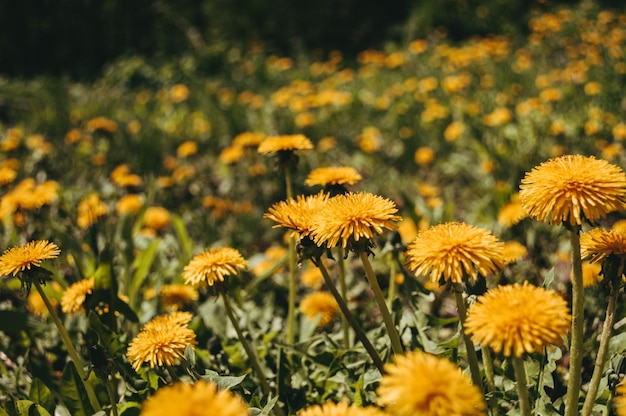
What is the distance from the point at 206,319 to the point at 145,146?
8.33 feet

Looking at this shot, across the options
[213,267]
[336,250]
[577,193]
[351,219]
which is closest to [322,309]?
[336,250]

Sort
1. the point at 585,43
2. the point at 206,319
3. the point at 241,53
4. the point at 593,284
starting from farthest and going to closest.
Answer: the point at 241,53, the point at 585,43, the point at 206,319, the point at 593,284

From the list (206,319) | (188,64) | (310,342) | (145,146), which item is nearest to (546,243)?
(310,342)

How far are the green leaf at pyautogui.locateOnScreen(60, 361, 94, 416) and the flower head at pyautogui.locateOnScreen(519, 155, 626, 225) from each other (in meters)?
1.35

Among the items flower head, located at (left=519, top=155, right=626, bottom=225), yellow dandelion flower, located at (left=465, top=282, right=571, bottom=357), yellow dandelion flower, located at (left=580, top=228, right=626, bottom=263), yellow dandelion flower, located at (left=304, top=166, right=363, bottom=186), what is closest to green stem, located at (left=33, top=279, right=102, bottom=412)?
yellow dandelion flower, located at (left=304, top=166, right=363, bottom=186)

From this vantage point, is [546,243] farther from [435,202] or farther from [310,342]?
[310,342]

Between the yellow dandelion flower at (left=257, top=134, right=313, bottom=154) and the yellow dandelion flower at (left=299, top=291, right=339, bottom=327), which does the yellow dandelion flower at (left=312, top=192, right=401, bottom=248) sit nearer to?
the yellow dandelion flower at (left=257, top=134, right=313, bottom=154)

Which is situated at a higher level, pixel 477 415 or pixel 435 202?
pixel 435 202

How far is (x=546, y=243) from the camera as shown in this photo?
8.36 feet

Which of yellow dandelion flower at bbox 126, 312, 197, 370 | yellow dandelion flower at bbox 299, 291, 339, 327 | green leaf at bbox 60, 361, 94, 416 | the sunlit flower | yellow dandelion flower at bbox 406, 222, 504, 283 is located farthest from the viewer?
the sunlit flower

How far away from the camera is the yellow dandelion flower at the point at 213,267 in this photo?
4.50 ft

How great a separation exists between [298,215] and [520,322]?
1.91 ft

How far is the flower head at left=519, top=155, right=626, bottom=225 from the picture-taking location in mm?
1039

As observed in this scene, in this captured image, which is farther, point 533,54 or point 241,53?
point 241,53
